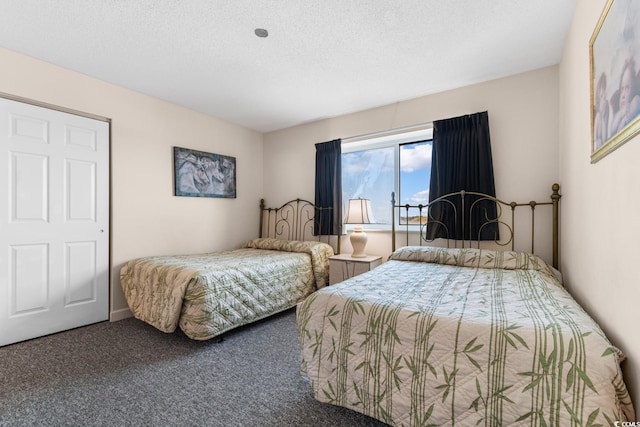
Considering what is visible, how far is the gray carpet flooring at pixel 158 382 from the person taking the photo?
4.91 feet

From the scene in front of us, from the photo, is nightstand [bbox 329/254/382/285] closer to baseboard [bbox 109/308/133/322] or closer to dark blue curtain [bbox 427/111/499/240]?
dark blue curtain [bbox 427/111/499/240]

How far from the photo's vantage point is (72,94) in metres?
2.64

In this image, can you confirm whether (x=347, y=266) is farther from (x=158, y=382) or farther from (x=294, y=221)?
(x=158, y=382)

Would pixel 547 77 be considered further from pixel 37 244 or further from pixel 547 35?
pixel 37 244

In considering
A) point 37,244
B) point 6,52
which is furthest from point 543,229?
point 6,52

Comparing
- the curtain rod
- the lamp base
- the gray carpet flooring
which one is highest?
the curtain rod

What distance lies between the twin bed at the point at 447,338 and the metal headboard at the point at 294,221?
1563 millimetres

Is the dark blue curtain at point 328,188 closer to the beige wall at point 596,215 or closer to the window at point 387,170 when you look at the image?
the window at point 387,170

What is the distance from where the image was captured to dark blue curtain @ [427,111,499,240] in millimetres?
2771

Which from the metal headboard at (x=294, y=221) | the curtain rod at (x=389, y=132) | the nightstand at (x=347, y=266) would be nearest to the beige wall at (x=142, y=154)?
the metal headboard at (x=294, y=221)

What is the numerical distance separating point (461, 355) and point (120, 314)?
3149mm

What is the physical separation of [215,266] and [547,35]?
309cm

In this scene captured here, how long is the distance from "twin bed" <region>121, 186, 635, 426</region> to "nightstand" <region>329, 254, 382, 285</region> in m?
0.63

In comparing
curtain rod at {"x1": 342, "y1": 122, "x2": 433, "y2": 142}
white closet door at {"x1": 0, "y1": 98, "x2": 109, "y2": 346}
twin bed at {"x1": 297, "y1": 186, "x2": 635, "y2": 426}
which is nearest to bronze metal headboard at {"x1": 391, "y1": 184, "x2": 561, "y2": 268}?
curtain rod at {"x1": 342, "y1": 122, "x2": 433, "y2": 142}
